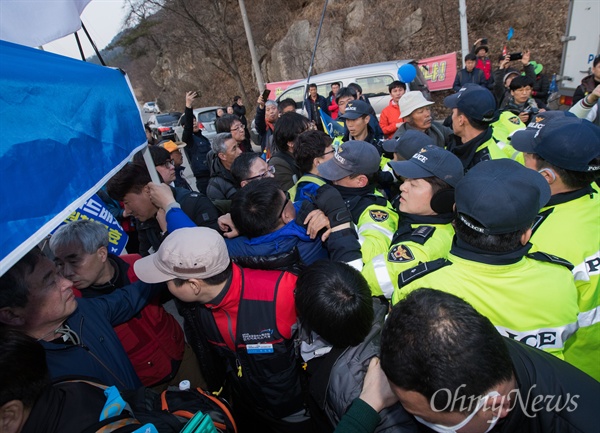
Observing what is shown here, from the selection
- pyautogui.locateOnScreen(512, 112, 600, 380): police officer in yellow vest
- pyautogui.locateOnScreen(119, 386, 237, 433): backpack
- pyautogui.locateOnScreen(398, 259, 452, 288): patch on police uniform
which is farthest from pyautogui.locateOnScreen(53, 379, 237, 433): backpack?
pyautogui.locateOnScreen(512, 112, 600, 380): police officer in yellow vest

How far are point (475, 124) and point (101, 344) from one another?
325cm

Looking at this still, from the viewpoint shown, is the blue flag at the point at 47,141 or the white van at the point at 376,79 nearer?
the blue flag at the point at 47,141

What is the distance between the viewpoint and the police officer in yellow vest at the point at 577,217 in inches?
64.7

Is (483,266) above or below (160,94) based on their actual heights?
above

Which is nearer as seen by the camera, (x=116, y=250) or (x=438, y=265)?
(x=438, y=265)

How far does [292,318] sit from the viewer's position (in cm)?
165

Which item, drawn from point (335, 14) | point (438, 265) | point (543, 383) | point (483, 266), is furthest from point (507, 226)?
point (335, 14)

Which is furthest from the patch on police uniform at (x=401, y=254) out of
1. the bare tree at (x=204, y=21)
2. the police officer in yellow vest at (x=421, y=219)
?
the bare tree at (x=204, y=21)

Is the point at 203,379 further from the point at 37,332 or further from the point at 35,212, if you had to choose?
the point at 35,212

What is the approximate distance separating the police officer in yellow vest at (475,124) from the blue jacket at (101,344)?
285 cm

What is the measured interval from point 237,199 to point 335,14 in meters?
19.1

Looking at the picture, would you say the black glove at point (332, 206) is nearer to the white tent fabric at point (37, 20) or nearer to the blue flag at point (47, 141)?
the blue flag at point (47, 141)

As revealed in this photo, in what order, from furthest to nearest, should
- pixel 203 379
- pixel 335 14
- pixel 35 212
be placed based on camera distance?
pixel 335 14 → pixel 203 379 → pixel 35 212

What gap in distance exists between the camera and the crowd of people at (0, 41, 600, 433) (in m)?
1.01
